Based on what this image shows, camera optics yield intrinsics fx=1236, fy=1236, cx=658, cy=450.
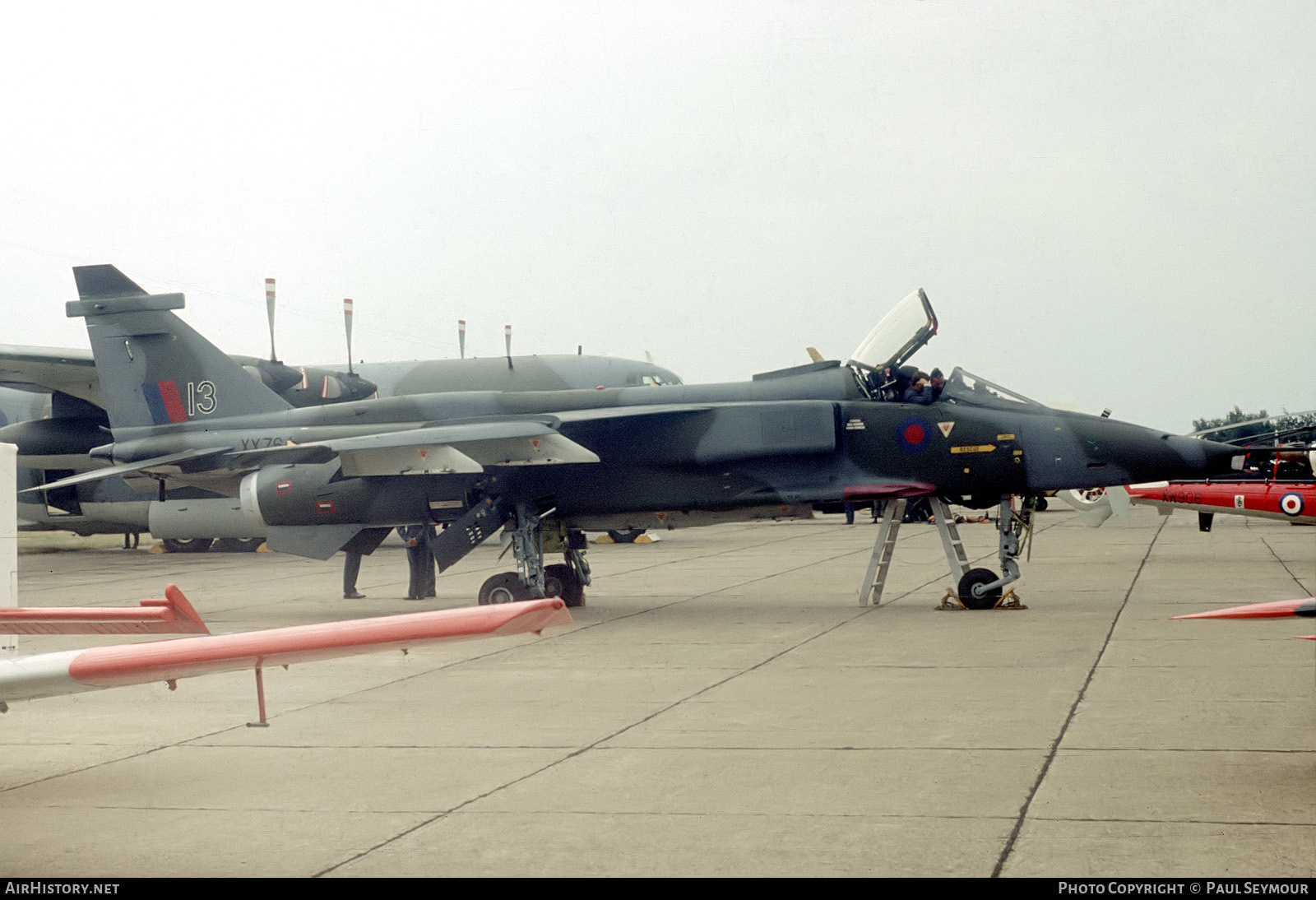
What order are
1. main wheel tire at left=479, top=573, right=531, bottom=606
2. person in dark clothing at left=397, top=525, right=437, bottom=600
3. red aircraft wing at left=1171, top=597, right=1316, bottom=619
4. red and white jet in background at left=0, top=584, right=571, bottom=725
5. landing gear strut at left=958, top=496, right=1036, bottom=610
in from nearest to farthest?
red and white jet in background at left=0, top=584, right=571, bottom=725, red aircraft wing at left=1171, top=597, right=1316, bottom=619, landing gear strut at left=958, top=496, right=1036, bottom=610, main wheel tire at left=479, top=573, right=531, bottom=606, person in dark clothing at left=397, top=525, right=437, bottom=600

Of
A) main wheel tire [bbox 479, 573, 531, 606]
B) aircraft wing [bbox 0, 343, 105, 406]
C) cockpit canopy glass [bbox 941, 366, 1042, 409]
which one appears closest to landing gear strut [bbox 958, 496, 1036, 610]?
cockpit canopy glass [bbox 941, 366, 1042, 409]

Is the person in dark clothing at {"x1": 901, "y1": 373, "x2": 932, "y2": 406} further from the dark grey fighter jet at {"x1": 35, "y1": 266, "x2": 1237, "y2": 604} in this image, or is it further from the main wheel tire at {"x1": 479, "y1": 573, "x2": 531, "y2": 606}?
the main wheel tire at {"x1": 479, "y1": 573, "x2": 531, "y2": 606}

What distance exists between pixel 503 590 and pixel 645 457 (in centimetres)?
218

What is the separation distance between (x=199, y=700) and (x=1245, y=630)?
337 inches

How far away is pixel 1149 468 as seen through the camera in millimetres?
12758

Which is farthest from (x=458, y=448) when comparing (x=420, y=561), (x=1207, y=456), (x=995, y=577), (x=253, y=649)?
(x=253, y=649)

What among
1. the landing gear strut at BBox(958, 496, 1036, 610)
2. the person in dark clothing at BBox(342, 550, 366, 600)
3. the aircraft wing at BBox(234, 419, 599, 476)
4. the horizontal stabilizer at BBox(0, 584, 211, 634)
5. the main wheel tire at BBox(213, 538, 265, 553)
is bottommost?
the main wheel tire at BBox(213, 538, 265, 553)

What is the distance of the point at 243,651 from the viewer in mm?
4699

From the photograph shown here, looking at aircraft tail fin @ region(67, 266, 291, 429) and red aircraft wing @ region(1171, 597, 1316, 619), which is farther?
aircraft tail fin @ region(67, 266, 291, 429)

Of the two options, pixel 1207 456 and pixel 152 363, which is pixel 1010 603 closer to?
pixel 1207 456

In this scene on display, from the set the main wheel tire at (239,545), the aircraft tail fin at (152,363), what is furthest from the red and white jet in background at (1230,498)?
the main wheel tire at (239,545)

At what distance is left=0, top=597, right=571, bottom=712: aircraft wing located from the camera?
4492 mm

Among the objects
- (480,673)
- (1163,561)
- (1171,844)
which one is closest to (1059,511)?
(1163,561)
